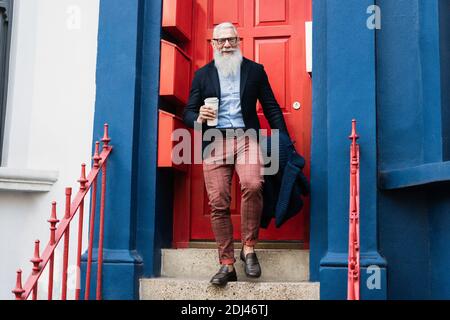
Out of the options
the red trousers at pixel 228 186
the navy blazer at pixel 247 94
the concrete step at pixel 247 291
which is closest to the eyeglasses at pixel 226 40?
the navy blazer at pixel 247 94

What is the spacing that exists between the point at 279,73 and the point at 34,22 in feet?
6.91

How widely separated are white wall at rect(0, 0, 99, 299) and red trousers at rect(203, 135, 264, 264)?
1176 mm

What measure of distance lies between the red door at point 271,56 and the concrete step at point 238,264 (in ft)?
1.06

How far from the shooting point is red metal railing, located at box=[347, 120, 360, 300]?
155 inches

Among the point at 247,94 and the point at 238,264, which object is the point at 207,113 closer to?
the point at 247,94

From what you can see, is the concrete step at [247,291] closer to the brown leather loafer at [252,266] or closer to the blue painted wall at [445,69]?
the brown leather loafer at [252,266]

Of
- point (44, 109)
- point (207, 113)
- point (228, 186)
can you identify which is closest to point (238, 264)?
point (228, 186)

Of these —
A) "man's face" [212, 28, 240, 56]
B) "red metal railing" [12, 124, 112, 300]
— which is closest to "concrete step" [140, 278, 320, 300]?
"red metal railing" [12, 124, 112, 300]

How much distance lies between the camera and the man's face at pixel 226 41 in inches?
185

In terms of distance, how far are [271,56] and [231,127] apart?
93 centimetres

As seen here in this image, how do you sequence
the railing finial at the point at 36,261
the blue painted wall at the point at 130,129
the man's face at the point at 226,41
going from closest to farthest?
1. the railing finial at the point at 36,261
2. the man's face at the point at 226,41
3. the blue painted wall at the point at 130,129

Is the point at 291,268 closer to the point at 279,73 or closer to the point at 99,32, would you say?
the point at 279,73

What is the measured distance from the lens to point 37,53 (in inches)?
213

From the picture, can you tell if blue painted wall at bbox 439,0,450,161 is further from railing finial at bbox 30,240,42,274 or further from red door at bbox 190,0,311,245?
railing finial at bbox 30,240,42,274
